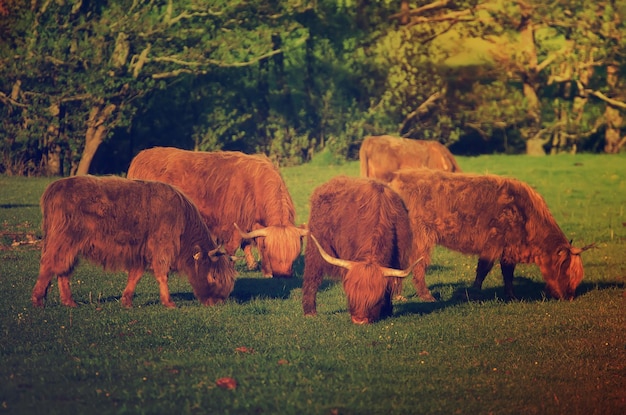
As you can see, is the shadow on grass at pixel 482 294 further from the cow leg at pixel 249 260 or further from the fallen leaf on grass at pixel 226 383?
the fallen leaf on grass at pixel 226 383

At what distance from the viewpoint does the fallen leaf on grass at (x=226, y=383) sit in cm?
842

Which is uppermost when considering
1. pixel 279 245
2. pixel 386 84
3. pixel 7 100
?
pixel 386 84

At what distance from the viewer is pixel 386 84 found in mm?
37531

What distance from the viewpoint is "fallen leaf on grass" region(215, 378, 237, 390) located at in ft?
27.6

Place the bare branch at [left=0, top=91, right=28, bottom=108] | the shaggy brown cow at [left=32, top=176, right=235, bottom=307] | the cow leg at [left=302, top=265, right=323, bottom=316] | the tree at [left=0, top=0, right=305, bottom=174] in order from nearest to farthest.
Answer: the shaggy brown cow at [left=32, top=176, right=235, bottom=307], the cow leg at [left=302, top=265, right=323, bottom=316], the tree at [left=0, top=0, right=305, bottom=174], the bare branch at [left=0, top=91, right=28, bottom=108]

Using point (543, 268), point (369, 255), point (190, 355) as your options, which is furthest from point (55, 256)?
point (543, 268)

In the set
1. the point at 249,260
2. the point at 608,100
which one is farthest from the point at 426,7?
the point at 249,260

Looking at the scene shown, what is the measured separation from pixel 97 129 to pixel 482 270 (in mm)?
19456

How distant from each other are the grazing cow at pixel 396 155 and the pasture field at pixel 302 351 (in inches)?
378

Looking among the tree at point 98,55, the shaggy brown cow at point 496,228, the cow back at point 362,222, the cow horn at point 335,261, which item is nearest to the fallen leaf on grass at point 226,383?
the cow horn at point 335,261

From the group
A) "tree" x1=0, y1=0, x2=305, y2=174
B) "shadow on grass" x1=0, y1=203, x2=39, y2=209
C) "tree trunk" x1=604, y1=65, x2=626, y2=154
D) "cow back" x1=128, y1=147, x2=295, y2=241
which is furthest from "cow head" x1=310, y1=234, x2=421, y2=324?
"tree trunk" x1=604, y1=65, x2=626, y2=154

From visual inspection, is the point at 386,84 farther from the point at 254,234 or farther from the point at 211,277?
the point at 211,277

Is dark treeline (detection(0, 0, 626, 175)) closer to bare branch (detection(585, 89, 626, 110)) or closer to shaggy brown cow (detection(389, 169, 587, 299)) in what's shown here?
bare branch (detection(585, 89, 626, 110))

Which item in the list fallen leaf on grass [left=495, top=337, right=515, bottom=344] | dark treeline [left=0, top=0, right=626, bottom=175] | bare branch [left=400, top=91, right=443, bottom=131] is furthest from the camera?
bare branch [left=400, top=91, right=443, bottom=131]
